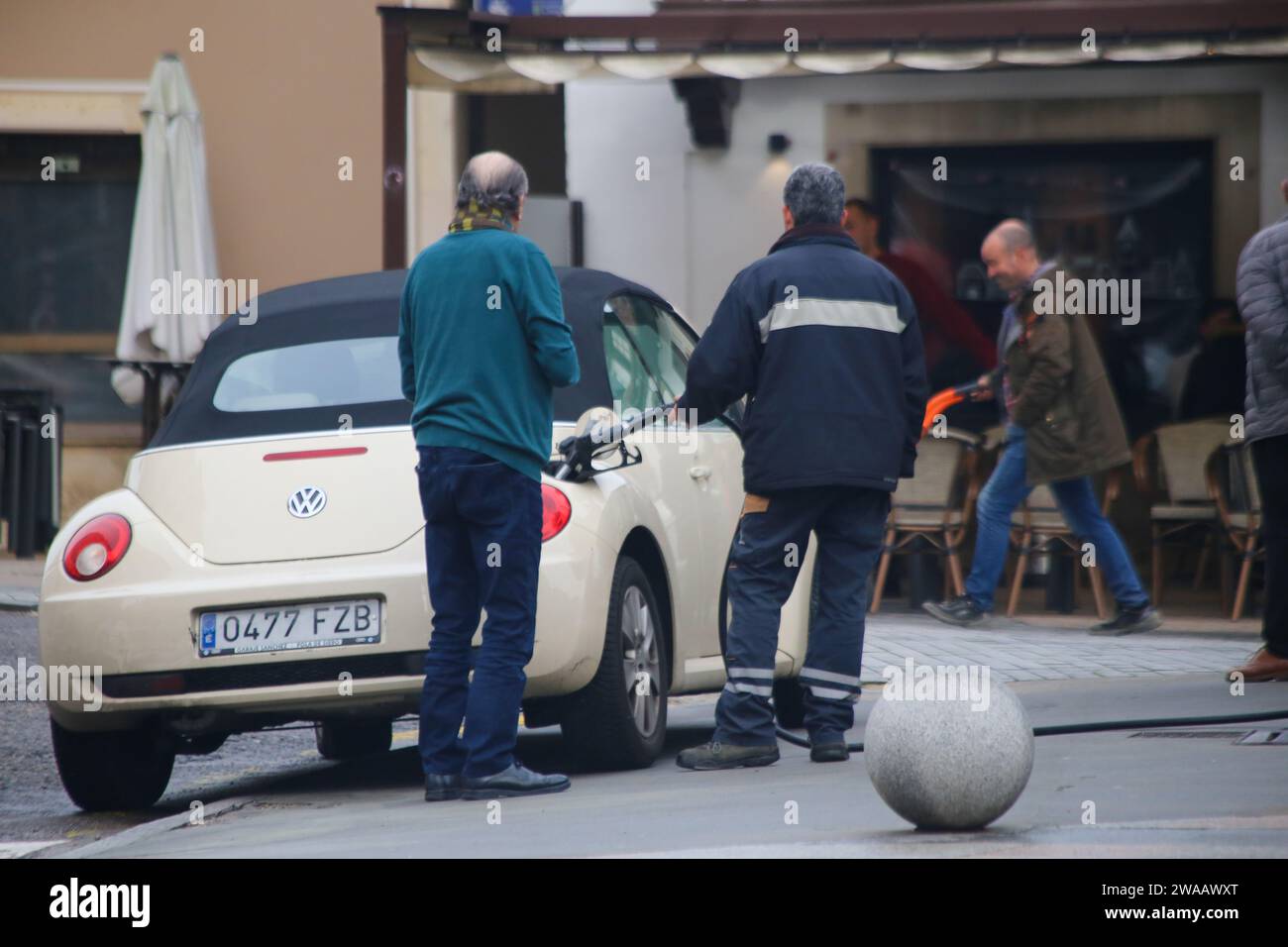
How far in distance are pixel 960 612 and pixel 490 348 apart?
5742mm

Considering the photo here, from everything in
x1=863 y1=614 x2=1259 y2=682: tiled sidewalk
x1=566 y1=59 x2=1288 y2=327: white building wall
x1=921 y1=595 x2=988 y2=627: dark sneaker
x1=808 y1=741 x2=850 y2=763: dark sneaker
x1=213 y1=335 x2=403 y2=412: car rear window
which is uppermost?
x1=566 y1=59 x2=1288 y2=327: white building wall

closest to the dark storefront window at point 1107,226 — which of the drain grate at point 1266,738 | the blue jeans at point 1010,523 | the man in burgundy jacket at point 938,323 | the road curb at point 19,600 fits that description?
the man in burgundy jacket at point 938,323

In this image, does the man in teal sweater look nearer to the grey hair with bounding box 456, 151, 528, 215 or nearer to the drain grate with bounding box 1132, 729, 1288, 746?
the grey hair with bounding box 456, 151, 528, 215

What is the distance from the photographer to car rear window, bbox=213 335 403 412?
6.87 metres

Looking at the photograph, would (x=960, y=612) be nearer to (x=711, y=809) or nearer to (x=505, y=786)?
(x=505, y=786)

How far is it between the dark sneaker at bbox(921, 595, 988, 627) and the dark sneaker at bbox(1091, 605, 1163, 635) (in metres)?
0.71

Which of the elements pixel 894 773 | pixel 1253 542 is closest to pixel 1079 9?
pixel 1253 542

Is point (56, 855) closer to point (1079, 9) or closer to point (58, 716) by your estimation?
point (58, 716)

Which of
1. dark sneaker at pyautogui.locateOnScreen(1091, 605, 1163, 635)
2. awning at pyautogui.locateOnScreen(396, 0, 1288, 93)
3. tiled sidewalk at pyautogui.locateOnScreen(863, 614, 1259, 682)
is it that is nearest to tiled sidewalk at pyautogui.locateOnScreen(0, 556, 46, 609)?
awning at pyautogui.locateOnScreen(396, 0, 1288, 93)

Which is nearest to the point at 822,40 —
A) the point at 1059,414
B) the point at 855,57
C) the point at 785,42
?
the point at 785,42

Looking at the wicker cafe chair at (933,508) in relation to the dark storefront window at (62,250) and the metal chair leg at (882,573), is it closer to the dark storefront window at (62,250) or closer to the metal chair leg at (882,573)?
the metal chair leg at (882,573)

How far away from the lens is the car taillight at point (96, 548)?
6375 mm

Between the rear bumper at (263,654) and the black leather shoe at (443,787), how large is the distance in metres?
0.25

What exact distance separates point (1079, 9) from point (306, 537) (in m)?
7.08
